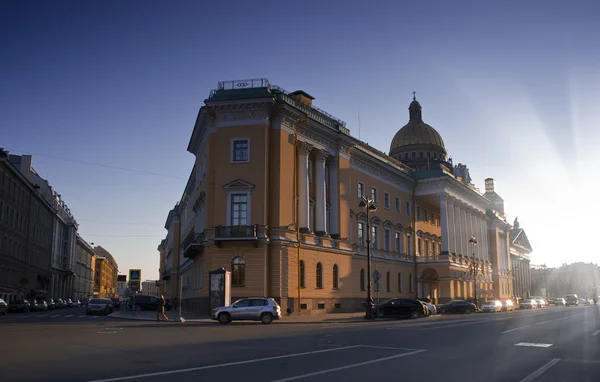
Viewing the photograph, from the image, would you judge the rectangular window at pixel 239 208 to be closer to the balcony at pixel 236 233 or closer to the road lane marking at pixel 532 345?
the balcony at pixel 236 233

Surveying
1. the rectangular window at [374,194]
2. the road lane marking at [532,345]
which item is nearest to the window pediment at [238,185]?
the rectangular window at [374,194]

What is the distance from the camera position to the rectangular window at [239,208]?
127 ft

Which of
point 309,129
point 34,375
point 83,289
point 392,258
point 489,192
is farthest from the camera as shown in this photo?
A: point 83,289

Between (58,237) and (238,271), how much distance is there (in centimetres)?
7611

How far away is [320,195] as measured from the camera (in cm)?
4347

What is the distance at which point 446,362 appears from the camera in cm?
1224

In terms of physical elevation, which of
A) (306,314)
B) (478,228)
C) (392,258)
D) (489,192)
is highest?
(489,192)

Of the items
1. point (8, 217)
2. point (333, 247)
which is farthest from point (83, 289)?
point (333, 247)

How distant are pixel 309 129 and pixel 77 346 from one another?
29.7m

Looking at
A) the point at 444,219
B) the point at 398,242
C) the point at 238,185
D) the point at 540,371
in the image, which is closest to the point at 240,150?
the point at 238,185

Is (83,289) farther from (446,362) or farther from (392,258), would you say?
(446,362)

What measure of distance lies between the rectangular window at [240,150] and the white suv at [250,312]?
1239 cm

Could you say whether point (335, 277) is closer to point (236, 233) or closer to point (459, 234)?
point (236, 233)

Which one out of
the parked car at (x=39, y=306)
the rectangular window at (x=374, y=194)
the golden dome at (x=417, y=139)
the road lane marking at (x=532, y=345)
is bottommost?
the parked car at (x=39, y=306)
